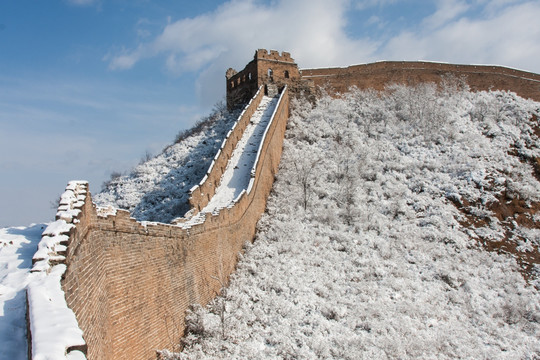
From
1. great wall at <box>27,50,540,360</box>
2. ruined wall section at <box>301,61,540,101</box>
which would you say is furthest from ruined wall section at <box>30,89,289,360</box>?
ruined wall section at <box>301,61,540,101</box>

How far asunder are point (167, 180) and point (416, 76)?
2097 centimetres

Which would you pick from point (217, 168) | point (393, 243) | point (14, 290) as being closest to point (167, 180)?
point (217, 168)

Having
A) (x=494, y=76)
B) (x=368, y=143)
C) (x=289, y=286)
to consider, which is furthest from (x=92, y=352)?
(x=494, y=76)

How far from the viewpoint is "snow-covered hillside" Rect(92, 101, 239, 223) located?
19391mm

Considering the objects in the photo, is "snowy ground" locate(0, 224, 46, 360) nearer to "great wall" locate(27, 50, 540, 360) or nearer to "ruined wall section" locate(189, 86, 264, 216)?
"great wall" locate(27, 50, 540, 360)

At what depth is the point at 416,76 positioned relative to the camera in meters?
32.0

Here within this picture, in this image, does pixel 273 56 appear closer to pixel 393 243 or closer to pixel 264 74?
pixel 264 74

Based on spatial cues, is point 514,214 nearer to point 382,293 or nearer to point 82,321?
point 382,293

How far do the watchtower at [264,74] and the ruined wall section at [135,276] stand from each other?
1683 centimetres

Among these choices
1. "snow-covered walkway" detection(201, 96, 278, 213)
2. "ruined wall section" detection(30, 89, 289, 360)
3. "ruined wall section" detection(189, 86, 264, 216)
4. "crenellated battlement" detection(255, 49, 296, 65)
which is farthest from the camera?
"crenellated battlement" detection(255, 49, 296, 65)

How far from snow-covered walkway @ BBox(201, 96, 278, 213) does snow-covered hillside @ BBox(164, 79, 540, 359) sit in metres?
1.79

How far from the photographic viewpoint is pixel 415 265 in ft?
49.6

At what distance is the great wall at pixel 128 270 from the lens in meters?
3.83

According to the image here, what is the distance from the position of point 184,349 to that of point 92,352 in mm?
4601
